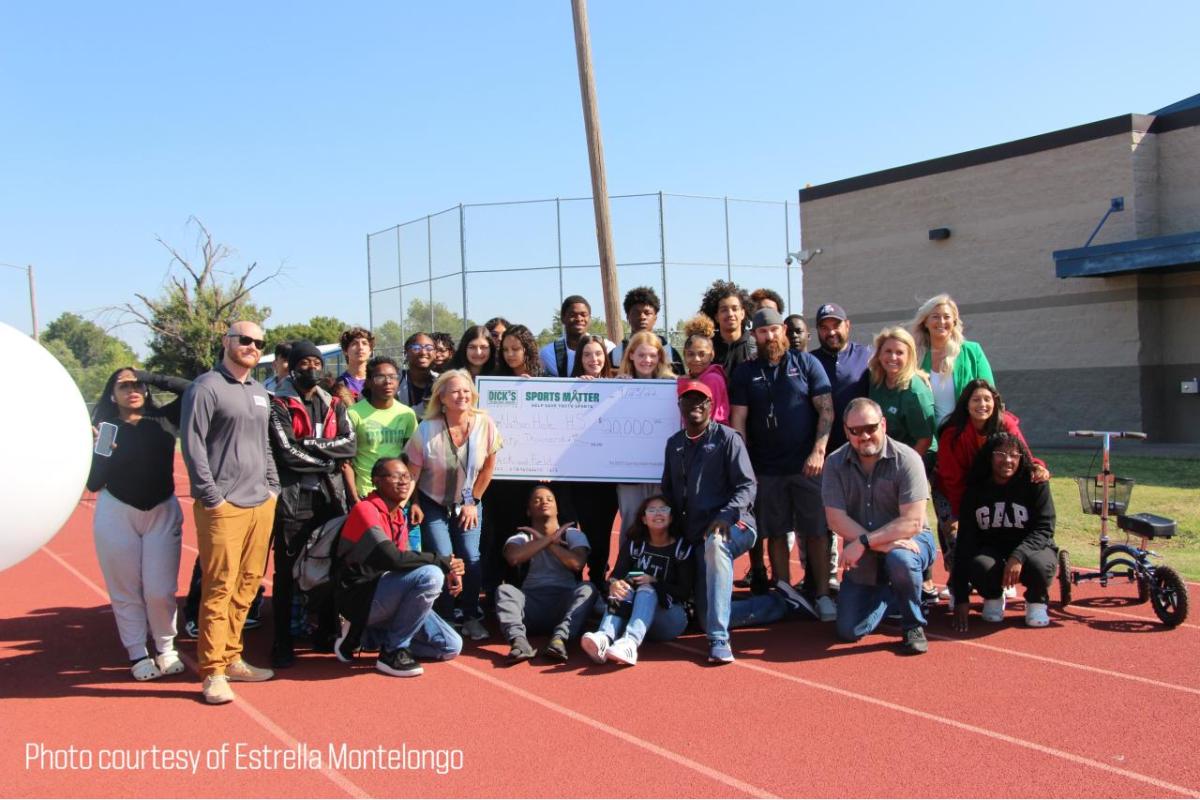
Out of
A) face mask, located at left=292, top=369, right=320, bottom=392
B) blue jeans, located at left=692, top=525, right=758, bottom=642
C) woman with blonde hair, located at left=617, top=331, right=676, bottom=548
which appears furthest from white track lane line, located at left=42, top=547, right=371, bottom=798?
woman with blonde hair, located at left=617, top=331, right=676, bottom=548

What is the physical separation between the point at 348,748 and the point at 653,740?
1461 millimetres

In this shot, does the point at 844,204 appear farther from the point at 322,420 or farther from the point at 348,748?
the point at 348,748

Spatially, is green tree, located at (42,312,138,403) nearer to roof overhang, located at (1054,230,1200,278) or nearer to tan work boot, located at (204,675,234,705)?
roof overhang, located at (1054,230,1200,278)

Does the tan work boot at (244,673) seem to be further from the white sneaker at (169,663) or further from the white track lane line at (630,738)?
the white track lane line at (630,738)

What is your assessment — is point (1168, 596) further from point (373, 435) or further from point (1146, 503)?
point (1146, 503)

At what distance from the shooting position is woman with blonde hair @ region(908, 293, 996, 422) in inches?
266

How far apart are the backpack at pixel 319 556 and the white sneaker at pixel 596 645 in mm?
1681

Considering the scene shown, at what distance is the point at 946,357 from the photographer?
6863 millimetres

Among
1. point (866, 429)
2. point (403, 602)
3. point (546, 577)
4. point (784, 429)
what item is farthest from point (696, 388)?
point (403, 602)

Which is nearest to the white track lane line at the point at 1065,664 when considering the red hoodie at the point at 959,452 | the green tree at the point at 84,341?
the red hoodie at the point at 959,452

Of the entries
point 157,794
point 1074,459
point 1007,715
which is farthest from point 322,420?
point 1074,459

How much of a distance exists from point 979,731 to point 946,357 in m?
3.06

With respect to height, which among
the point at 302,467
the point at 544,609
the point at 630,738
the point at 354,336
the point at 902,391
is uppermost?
the point at 354,336

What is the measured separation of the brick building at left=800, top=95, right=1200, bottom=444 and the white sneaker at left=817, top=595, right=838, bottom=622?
13.0m
